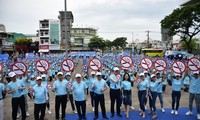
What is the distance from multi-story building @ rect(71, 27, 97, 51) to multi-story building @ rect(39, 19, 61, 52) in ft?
45.5

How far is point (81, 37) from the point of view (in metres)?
89.4

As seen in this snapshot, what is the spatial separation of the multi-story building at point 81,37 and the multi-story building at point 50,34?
13.9 metres

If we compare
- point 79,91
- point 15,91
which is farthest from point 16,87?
point 79,91

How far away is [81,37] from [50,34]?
83.8 ft

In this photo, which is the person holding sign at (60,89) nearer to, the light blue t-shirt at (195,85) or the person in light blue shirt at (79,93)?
the person in light blue shirt at (79,93)

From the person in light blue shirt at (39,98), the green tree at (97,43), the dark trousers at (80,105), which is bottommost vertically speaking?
the dark trousers at (80,105)

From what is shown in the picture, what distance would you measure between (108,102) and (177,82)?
3578mm

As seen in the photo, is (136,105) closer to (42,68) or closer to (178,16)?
(42,68)

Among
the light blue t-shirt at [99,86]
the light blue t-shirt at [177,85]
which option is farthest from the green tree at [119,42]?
the light blue t-shirt at [99,86]

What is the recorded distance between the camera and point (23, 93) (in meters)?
7.34

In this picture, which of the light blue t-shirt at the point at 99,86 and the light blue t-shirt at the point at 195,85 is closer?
the light blue t-shirt at the point at 195,85

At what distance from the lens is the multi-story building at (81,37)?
81225mm

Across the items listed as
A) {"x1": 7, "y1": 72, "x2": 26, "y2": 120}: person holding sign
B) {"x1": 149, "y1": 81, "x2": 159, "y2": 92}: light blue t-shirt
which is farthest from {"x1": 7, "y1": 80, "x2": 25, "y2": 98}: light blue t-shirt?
{"x1": 149, "y1": 81, "x2": 159, "y2": 92}: light blue t-shirt

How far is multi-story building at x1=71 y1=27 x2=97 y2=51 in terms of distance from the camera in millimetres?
81225
